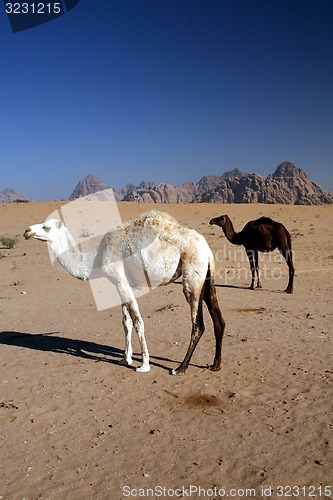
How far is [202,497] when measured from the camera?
3537 mm

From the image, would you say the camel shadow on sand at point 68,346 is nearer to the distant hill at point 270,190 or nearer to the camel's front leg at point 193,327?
the camel's front leg at point 193,327

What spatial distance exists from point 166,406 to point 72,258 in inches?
107

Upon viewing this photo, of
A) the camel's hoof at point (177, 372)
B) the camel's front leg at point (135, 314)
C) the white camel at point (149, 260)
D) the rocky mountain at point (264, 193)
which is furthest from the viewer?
the rocky mountain at point (264, 193)

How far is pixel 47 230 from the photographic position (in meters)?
6.38

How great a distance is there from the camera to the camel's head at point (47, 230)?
20.6 feet

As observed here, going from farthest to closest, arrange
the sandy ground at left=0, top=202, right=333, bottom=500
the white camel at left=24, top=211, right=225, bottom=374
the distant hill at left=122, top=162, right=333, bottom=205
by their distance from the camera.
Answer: the distant hill at left=122, top=162, right=333, bottom=205 → the white camel at left=24, top=211, right=225, bottom=374 → the sandy ground at left=0, top=202, right=333, bottom=500

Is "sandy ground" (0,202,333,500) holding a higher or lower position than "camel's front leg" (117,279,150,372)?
lower

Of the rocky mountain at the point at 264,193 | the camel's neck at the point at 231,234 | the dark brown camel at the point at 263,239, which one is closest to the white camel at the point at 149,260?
the dark brown camel at the point at 263,239

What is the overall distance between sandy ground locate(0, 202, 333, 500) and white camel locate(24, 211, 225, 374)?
714mm

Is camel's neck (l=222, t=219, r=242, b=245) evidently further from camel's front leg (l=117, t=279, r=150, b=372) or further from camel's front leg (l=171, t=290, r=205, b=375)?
camel's front leg (l=117, t=279, r=150, b=372)

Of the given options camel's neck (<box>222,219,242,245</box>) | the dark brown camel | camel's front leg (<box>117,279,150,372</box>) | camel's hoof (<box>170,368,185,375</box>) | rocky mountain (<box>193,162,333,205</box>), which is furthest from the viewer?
rocky mountain (<box>193,162,333,205</box>)

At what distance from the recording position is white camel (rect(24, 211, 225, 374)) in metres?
5.94

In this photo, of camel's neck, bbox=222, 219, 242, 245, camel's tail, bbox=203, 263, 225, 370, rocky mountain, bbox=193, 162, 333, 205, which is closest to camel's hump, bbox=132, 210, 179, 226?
Answer: camel's tail, bbox=203, 263, 225, 370

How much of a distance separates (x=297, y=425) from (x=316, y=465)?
2.38ft
